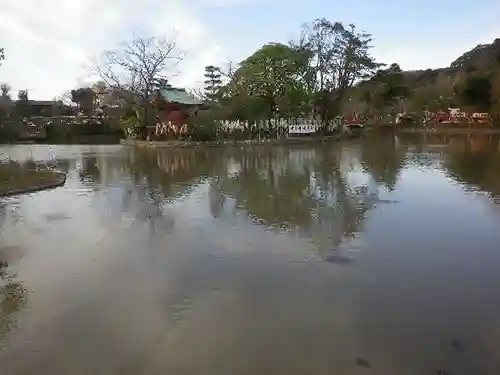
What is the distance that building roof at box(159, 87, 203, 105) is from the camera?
38.6 metres

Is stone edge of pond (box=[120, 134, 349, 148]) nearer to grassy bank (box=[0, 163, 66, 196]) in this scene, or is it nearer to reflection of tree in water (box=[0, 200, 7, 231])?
grassy bank (box=[0, 163, 66, 196])

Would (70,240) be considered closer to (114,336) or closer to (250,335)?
(114,336)

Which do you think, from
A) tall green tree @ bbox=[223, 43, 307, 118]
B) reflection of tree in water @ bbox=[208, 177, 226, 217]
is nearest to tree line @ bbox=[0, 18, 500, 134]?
tall green tree @ bbox=[223, 43, 307, 118]

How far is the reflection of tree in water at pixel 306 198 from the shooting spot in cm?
870

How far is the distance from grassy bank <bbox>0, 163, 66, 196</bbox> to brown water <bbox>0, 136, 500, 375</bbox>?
0.57 metres

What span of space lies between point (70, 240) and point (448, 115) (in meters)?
40.6

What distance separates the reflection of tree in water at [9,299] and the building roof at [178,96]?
32319mm

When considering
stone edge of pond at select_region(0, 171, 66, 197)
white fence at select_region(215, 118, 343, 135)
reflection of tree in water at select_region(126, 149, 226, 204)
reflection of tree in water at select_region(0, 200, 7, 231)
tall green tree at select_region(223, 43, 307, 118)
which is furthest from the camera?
white fence at select_region(215, 118, 343, 135)

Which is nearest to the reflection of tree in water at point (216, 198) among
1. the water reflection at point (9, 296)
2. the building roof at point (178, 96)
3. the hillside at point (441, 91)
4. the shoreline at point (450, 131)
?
the water reflection at point (9, 296)

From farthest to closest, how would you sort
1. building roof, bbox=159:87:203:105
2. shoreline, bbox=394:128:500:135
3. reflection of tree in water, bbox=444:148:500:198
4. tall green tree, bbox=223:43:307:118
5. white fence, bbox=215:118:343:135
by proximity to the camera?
1. building roof, bbox=159:87:203:105
2. shoreline, bbox=394:128:500:135
3. white fence, bbox=215:118:343:135
4. tall green tree, bbox=223:43:307:118
5. reflection of tree in water, bbox=444:148:500:198

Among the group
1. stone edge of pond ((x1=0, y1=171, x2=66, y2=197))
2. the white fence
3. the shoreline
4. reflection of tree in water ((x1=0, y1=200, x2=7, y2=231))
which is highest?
the white fence

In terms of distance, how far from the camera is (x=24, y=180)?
45.4 feet

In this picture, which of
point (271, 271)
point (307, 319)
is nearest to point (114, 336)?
point (307, 319)

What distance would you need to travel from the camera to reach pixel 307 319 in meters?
4.86
